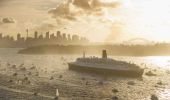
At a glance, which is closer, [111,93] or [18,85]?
[111,93]

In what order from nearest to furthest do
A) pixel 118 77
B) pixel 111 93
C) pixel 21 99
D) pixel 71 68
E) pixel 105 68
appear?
pixel 21 99
pixel 111 93
pixel 118 77
pixel 105 68
pixel 71 68

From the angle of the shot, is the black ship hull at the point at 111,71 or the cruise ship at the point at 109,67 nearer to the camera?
the black ship hull at the point at 111,71

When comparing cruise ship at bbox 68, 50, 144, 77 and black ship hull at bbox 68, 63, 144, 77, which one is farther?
cruise ship at bbox 68, 50, 144, 77

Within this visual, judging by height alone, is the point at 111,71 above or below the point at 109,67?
below

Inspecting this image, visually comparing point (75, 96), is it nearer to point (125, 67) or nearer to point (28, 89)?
point (28, 89)

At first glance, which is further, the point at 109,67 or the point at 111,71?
the point at 109,67

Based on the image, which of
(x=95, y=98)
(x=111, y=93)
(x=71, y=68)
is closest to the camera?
(x=95, y=98)

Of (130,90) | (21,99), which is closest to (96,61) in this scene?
(130,90)
